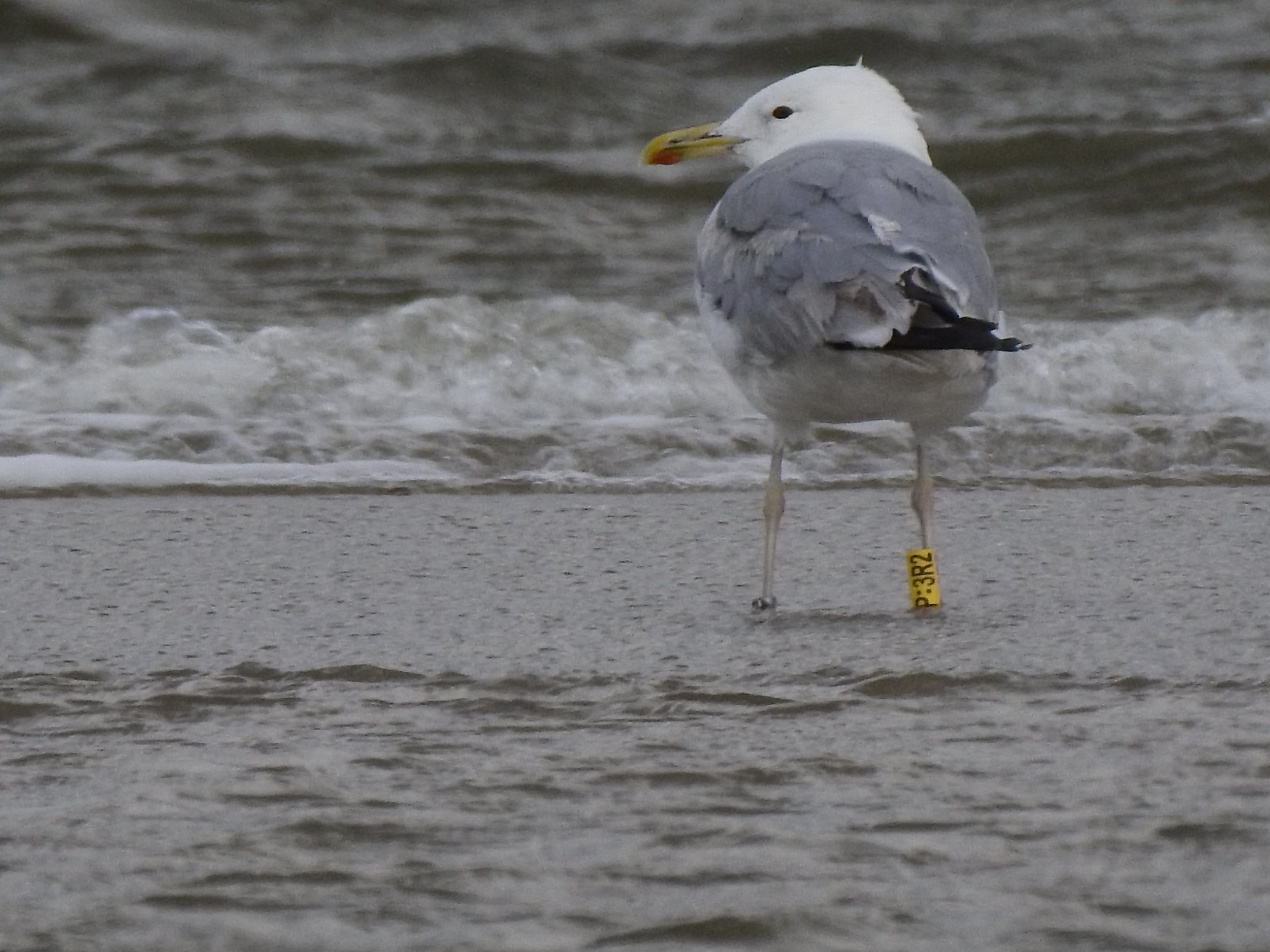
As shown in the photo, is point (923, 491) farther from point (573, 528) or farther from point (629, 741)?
point (629, 741)

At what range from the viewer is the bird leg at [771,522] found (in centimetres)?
376

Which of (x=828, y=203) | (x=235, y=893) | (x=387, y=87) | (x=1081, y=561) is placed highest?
(x=387, y=87)

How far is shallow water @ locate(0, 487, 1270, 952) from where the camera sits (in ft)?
6.50

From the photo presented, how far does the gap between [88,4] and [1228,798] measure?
1090 cm

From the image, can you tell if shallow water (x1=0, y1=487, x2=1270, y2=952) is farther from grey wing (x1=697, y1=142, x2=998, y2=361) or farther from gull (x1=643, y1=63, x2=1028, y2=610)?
grey wing (x1=697, y1=142, x2=998, y2=361)

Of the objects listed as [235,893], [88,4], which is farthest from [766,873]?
[88,4]

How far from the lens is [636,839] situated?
87.3 inches

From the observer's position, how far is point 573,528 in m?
4.65

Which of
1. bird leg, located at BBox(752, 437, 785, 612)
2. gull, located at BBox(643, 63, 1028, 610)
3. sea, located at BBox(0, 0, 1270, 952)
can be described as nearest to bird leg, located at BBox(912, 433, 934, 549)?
gull, located at BBox(643, 63, 1028, 610)

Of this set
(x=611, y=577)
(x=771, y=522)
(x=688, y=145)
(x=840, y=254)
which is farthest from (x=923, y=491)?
(x=688, y=145)

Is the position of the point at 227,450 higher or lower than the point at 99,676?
higher

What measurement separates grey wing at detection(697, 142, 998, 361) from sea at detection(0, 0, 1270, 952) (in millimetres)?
508

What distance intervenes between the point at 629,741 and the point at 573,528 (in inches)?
77.8

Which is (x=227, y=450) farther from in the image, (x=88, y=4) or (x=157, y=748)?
(x=88, y=4)
